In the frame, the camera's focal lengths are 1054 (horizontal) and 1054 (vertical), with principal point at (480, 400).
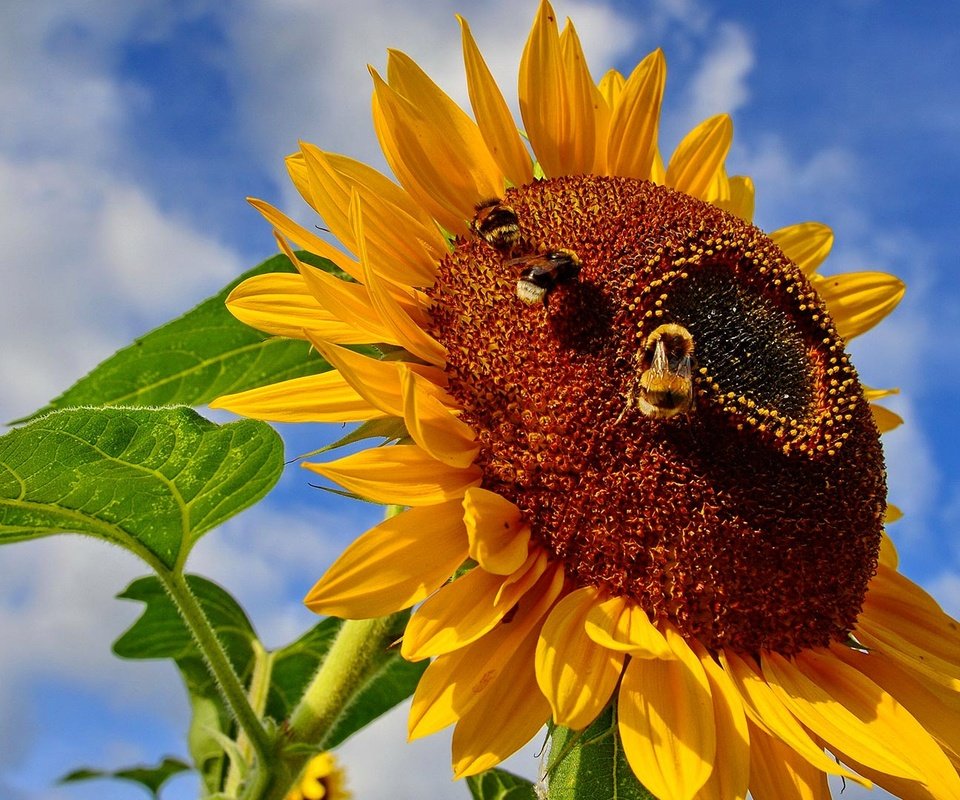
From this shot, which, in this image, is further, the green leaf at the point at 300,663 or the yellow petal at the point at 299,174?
the green leaf at the point at 300,663

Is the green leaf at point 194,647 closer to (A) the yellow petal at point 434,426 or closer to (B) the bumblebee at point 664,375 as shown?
(A) the yellow petal at point 434,426

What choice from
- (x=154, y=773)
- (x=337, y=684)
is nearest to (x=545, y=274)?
(x=337, y=684)

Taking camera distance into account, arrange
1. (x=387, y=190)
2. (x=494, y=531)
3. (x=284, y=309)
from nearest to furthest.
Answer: (x=494, y=531), (x=284, y=309), (x=387, y=190)

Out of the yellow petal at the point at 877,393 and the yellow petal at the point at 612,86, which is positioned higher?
the yellow petal at the point at 612,86

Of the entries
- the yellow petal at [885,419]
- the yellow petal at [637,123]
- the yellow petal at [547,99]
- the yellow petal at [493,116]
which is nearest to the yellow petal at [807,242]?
the yellow petal at [885,419]

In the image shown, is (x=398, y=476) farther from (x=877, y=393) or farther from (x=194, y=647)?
(x=194, y=647)

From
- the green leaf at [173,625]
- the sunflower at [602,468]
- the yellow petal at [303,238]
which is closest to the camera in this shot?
the sunflower at [602,468]

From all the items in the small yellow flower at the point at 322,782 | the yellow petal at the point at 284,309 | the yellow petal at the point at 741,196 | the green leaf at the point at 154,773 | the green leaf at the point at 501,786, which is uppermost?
the yellow petal at the point at 741,196
